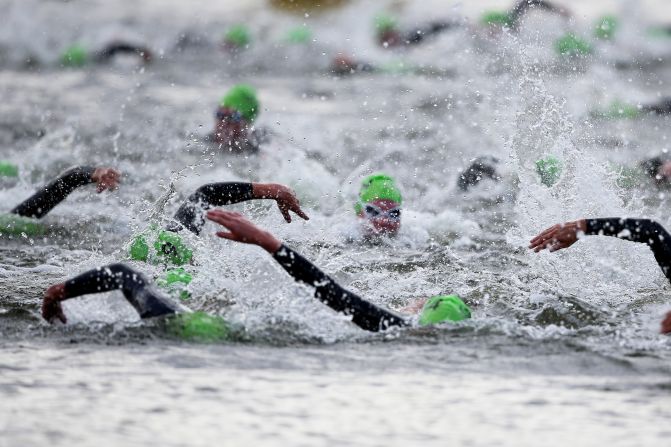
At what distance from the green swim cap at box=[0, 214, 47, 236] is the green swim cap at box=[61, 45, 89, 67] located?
41.3 ft

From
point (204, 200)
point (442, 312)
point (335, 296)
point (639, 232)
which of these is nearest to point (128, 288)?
point (335, 296)

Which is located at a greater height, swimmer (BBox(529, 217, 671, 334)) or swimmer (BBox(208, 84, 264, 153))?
swimmer (BBox(208, 84, 264, 153))

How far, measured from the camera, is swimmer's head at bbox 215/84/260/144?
12.5 m

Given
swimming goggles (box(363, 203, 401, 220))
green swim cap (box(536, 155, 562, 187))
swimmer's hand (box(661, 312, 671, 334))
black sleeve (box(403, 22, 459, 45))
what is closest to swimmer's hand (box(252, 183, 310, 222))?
swimming goggles (box(363, 203, 401, 220))

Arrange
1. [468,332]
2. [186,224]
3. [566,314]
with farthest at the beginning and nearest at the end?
[186,224] → [566,314] → [468,332]

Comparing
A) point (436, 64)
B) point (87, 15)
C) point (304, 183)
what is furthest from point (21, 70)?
point (304, 183)

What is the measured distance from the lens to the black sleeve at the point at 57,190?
8562 millimetres

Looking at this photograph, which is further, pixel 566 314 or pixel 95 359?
pixel 566 314

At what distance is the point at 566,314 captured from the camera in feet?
24.1

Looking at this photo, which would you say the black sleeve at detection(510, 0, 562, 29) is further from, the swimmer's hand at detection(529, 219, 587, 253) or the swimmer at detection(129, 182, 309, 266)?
the swimmer's hand at detection(529, 219, 587, 253)

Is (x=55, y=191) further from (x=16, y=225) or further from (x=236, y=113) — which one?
(x=236, y=113)

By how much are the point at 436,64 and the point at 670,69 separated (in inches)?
189

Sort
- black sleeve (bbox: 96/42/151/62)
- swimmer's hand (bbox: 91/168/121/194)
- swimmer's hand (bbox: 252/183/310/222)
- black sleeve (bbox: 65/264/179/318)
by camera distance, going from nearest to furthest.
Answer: black sleeve (bbox: 65/264/179/318)
swimmer's hand (bbox: 252/183/310/222)
swimmer's hand (bbox: 91/168/121/194)
black sleeve (bbox: 96/42/151/62)

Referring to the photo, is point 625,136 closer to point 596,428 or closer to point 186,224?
point 186,224
